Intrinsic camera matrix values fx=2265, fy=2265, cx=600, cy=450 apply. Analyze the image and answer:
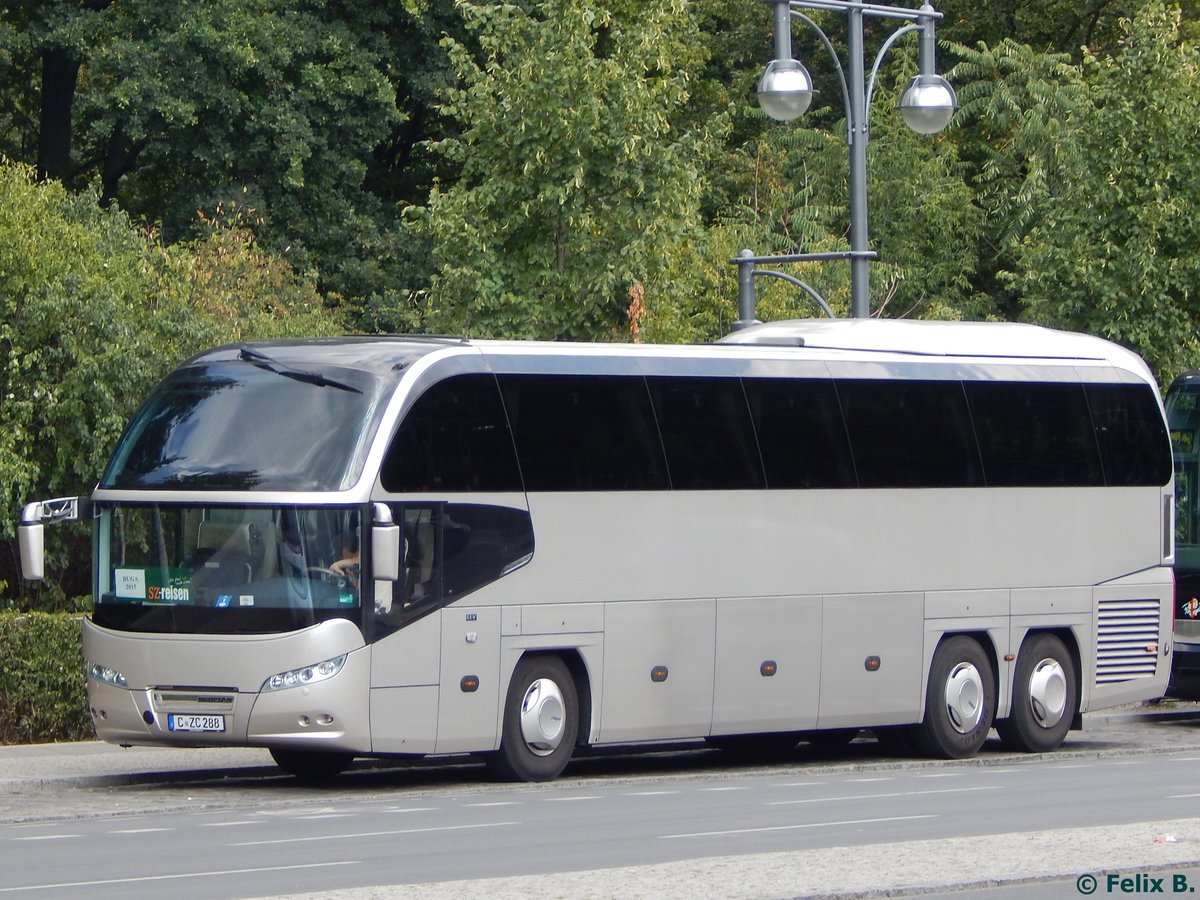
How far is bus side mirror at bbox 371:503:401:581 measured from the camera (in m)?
16.4

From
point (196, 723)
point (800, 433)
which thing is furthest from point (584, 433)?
point (196, 723)

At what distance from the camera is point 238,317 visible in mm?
27578

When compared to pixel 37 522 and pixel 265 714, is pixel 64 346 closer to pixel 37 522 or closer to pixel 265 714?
pixel 37 522

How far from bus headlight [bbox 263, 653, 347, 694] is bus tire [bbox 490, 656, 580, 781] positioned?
1688mm

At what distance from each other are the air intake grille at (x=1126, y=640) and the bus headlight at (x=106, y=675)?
9.83 m

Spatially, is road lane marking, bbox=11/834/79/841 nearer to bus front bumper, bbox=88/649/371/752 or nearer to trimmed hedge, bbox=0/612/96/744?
bus front bumper, bbox=88/649/371/752

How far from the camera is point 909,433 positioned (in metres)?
20.6

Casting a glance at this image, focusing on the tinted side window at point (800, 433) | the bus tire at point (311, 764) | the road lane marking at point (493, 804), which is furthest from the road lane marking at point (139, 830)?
the tinted side window at point (800, 433)

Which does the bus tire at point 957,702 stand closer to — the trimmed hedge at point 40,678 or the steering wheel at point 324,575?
the steering wheel at point 324,575

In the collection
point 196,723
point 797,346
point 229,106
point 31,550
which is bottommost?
point 196,723

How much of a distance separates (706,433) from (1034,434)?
4084 mm

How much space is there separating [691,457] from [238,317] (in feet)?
Answer: 33.4

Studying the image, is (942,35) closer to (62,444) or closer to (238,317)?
(238,317)

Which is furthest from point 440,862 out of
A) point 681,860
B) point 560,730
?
point 560,730
